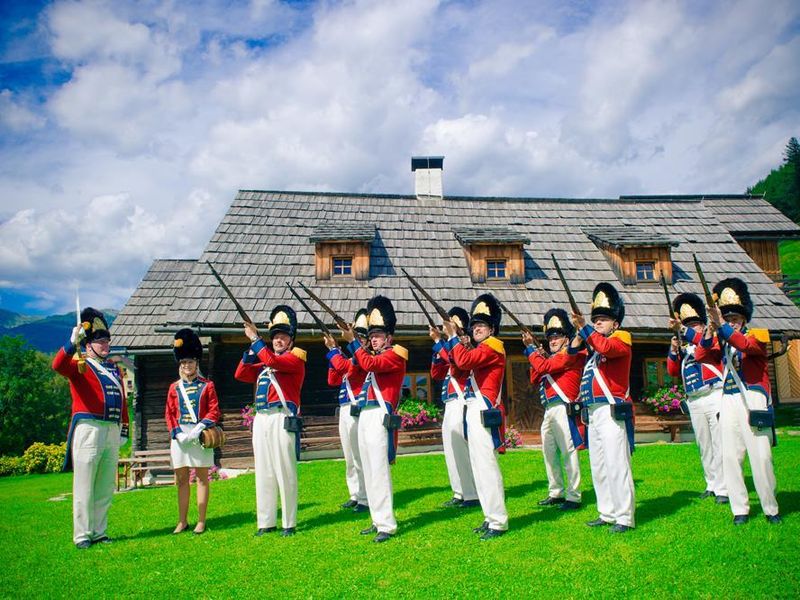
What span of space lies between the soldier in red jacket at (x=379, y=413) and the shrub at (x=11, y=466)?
19.0m

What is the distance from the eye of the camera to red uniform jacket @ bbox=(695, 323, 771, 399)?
16.0ft

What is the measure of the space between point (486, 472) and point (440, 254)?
9.48 m

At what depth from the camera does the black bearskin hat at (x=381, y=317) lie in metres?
5.77

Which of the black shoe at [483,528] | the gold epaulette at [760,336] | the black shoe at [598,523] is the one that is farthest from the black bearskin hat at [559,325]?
the black shoe at [483,528]

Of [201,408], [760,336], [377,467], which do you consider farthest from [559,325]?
[201,408]

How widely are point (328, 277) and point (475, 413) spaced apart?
8525mm

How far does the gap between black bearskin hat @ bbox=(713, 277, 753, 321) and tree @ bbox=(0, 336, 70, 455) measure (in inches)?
1025

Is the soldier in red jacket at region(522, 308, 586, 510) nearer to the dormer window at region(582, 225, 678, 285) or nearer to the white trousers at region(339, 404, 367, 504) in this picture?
the white trousers at region(339, 404, 367, 504)

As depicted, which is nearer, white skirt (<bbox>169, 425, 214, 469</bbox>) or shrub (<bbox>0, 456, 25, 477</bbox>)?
white skirt (<bbox>169, 425, 214, 469</bbox>)

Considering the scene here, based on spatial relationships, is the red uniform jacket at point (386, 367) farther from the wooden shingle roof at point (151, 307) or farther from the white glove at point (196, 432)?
the wooden shingle roof at point (151, 307)

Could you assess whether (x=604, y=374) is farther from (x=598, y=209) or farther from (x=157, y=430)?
(x=598, y=209)

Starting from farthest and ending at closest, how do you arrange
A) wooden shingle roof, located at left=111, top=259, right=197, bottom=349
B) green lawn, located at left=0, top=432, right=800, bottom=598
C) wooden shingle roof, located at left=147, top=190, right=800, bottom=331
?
wooden shingle roof, located at left=111, top=259, right=197, bottom=349, wooden shingle roof, located at left=147, top=190, right=800, bottom=331, green lawn, located at left=0, top=432, right=800, bottom=598

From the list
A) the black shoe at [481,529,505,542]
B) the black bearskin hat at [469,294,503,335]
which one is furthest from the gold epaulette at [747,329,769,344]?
the black shoe at [481,529,505,542]

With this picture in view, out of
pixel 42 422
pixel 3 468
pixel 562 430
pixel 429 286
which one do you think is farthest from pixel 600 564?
pixel 42 422
